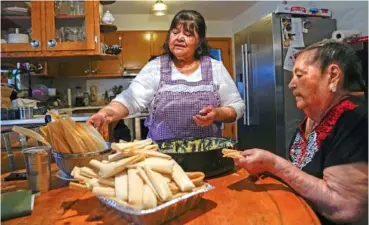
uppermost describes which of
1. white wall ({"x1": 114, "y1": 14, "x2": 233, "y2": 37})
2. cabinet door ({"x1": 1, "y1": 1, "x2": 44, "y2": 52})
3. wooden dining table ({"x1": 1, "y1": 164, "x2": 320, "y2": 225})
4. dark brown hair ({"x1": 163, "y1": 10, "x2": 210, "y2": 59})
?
white wall ({"x1": 114, "y1": 14, "x2": 233, "y2": 37})

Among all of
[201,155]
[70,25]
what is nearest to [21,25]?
[70,25]

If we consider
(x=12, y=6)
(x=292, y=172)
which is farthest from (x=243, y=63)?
(x=292, y=172)

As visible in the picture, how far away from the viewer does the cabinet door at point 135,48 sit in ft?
14.9

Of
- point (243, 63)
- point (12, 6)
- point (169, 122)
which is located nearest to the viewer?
point (169, 122)

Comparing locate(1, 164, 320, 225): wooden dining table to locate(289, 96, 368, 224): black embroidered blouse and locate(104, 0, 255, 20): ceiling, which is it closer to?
locate(289, 96, 368, 224): black embroidered blouse

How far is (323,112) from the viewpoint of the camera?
102cm

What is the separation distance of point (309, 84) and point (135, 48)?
379 centimetres

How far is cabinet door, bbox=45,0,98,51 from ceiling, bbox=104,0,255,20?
1178 mm

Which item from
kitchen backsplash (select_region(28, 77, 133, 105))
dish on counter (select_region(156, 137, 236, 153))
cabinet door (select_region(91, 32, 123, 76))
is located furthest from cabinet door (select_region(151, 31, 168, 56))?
dish on counter (select_region(156, 137, 236, 153))

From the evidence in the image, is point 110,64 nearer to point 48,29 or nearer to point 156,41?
point 156,41

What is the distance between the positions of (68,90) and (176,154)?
3885 mm

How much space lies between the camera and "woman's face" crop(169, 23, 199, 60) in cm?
144

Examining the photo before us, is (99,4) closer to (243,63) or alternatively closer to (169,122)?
(243,63)

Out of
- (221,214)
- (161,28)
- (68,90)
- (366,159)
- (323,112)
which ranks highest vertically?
(161,28)
